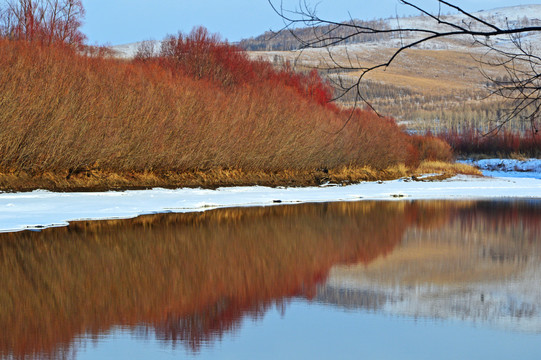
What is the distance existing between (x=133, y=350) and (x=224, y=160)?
25399 millimetres

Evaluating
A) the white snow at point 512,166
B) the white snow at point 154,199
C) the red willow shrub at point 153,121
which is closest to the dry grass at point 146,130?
the red willow shrub at point 153,121

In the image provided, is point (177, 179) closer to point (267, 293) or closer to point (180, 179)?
point (180, 179)

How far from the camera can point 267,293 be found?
301 inches

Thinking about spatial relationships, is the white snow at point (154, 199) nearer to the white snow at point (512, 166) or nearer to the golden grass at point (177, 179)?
the golden grass at point (177, 179)

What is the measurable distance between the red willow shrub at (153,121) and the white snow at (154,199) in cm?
215

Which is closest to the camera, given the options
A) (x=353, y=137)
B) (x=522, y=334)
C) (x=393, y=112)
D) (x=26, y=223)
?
(x=522, y=334)

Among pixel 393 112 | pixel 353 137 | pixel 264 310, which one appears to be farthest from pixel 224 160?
pixel 393 112

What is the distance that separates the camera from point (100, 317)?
642 cm

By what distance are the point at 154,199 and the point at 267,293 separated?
13.9 metres

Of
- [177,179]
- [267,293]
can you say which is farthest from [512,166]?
[267,293]

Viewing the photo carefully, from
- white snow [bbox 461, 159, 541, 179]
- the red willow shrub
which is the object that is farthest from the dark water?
white snow [bbox 461, 159, 541, 179]

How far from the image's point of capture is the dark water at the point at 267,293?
5512 mm

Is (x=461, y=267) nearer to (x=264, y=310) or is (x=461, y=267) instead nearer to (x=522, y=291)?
(x=522, y=291)

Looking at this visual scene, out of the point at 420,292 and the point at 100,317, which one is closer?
the point at 100,317
